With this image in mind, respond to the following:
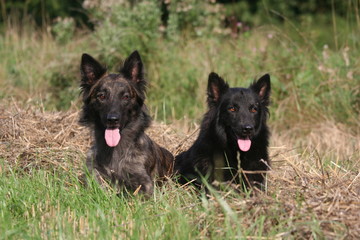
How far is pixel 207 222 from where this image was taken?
4.10 meters

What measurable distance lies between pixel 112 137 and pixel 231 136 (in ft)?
4.10

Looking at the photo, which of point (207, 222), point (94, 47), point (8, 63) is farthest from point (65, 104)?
point (207, 222)

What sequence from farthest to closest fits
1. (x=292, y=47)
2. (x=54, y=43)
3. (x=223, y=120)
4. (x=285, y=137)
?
(x=54, y=43)
(x=292, y=47)
(x=285, y=137)
(x=223, y=120)

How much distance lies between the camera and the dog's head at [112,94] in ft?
18.5

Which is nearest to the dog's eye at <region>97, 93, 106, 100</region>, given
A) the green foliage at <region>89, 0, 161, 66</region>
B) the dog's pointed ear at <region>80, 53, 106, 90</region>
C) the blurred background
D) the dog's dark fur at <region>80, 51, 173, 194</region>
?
the dog's dark fur at <region>80, 51, 173, 194</region>

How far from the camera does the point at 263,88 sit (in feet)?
18.9

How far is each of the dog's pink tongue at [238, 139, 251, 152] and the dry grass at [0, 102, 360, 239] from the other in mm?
364

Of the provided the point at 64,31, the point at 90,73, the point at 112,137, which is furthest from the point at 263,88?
the point at 64,31

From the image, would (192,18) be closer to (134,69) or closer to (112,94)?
(134,69)

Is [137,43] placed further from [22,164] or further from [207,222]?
[207,222]

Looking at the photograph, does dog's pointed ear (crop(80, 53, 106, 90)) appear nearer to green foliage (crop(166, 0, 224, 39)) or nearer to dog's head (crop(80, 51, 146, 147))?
dog's head (crop(80, 51, 146, 147))

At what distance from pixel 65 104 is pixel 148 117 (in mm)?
4703

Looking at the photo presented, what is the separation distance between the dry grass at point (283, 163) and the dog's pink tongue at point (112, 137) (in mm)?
478

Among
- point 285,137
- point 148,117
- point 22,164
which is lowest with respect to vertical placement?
point 285,137
